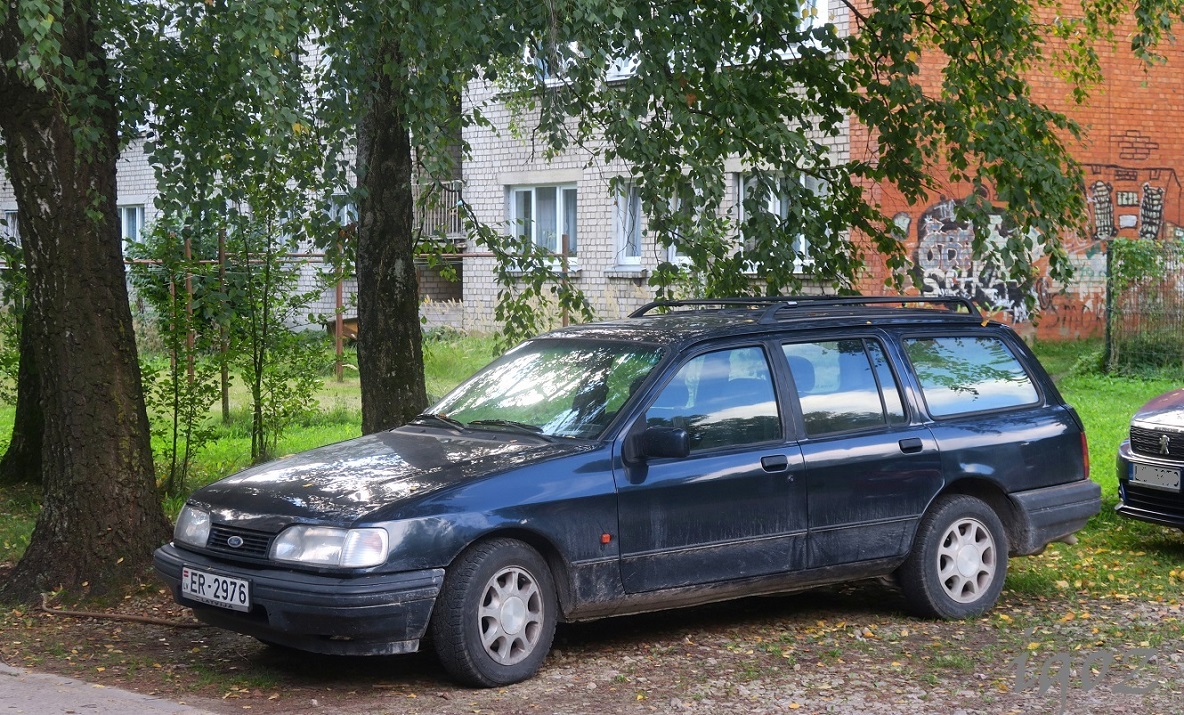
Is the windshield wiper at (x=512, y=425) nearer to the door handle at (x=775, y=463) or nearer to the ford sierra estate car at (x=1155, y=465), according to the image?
the door handle at (x=775, y=463)

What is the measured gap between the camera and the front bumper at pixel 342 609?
575 centimetres

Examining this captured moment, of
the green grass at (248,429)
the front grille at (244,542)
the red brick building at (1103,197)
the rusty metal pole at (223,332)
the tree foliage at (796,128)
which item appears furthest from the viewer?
the red brick building at (1103,197)

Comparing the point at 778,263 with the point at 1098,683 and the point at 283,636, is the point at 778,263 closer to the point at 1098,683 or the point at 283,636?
the point at 1098,683

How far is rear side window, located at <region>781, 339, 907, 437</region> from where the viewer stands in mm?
7188

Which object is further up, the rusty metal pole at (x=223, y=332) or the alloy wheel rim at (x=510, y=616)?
the rusty metal pole at (x=223, y=332)

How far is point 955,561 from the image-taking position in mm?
7492

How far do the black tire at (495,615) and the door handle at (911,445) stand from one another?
6.98ft

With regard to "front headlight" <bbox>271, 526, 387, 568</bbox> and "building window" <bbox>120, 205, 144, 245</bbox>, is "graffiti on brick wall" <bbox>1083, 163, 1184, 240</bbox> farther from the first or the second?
"building window" <bbox>120, 205, 144, 245</bbox>

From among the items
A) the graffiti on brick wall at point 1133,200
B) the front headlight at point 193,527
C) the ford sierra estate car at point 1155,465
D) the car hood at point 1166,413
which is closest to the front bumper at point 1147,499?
the ford sierra estate car at point 1155,465

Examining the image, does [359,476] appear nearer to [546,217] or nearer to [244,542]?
[244,542]

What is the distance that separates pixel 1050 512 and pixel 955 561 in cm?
71

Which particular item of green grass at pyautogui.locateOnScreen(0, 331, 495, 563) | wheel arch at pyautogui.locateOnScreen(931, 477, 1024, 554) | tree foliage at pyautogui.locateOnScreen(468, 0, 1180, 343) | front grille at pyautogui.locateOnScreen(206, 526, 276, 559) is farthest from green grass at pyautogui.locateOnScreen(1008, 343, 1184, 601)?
green grass at pyautogui.locateOnScreen(0, 331, 495, 563)

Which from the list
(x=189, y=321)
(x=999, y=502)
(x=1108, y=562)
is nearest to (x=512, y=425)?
(x=999, y=502)

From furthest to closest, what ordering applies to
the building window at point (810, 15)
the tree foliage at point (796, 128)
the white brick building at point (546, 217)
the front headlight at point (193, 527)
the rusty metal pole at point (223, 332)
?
the white brick building at point (546, 217) → the rusty metal pole at point (223, 332) → the building window at point (810, 15) → the tree foliage at point (796, 128) → the front headlight at point (193, 527)
